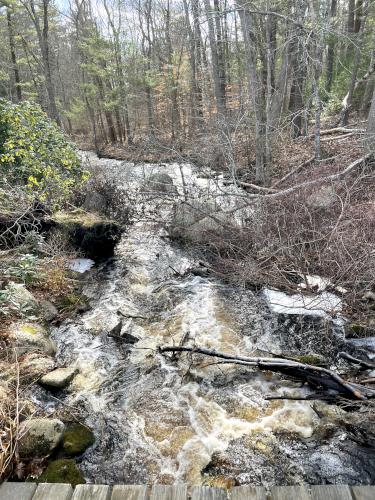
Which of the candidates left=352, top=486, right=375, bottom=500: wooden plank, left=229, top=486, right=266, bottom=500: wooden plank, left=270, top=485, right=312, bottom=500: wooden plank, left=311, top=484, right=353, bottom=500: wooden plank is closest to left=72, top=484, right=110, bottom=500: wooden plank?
left=229, top=486, right=266, bottom=500: wooden plank

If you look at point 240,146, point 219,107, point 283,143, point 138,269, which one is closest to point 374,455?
point 138,269

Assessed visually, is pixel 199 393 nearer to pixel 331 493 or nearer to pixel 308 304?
pixel 308 304

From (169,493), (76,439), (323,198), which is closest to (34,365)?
(76,439)

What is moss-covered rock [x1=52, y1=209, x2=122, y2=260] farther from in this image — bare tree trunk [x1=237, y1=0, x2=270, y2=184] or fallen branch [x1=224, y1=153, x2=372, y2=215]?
bare tree trunk [x1=237, y1=0, x2=270, y2=184]

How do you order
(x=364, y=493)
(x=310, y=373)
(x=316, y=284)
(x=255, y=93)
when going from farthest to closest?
(x=255, y=93) → (x=316, y=284) → (x=310, y=373) → (x=364, y=493)

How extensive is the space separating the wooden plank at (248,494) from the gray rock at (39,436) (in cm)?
263

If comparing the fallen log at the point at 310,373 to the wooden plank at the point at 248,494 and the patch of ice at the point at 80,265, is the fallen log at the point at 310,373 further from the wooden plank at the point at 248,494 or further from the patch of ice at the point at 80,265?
the patch of ice at the point at 80,265

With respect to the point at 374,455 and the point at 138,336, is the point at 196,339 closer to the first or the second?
the point at 138,336

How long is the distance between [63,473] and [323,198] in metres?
7.05

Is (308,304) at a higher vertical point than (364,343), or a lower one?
higher

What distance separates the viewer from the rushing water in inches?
155

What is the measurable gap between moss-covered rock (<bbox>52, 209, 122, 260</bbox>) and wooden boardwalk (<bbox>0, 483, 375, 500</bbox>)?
7646 millimetres

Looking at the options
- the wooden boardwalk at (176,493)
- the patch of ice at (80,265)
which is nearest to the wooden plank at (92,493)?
the wooden boardwalk at (176,493)

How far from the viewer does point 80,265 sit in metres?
8.98
